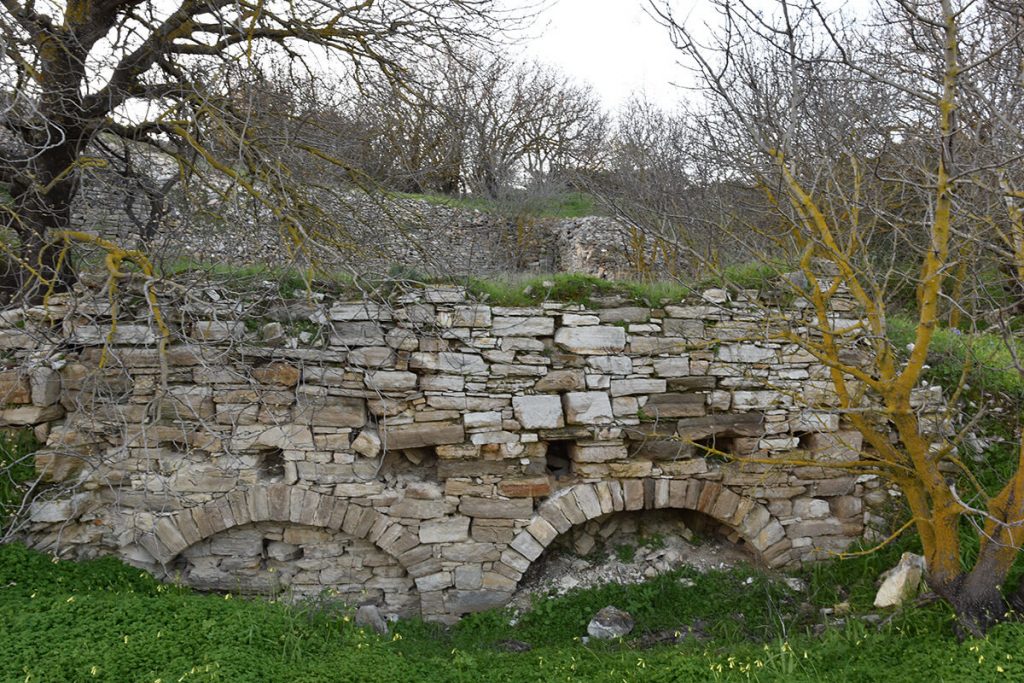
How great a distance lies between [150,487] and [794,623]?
4451mm

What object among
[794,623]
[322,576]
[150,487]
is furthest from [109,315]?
[794,623]

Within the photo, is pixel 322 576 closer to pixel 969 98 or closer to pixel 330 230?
pixel 330 230

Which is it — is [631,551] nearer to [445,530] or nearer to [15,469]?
[445,530]

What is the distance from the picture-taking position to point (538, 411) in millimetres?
5051

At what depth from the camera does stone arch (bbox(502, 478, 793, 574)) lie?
509 cm

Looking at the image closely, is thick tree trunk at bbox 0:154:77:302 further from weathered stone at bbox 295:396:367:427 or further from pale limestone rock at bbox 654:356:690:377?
pale limestone rock at bbox 654:356:690:377

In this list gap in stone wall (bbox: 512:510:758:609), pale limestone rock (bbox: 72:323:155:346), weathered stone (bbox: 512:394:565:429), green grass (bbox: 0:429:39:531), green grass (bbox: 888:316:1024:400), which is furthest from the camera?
green grass (bbox: 888:316:1024:400)

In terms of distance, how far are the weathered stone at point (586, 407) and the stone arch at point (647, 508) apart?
48cm

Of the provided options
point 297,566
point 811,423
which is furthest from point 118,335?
point 811,423

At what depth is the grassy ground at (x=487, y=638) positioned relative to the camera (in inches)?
145

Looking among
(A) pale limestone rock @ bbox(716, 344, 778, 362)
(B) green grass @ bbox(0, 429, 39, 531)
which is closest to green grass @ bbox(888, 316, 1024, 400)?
(A) pale limestone rock @ bbox(716, 344, 778, 362)

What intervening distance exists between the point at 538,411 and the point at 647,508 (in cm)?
113

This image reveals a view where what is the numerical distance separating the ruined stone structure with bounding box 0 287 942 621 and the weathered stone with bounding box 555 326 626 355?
0.05ft

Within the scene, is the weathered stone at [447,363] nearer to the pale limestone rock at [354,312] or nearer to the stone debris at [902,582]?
the pale limestone rock at [354,312]
